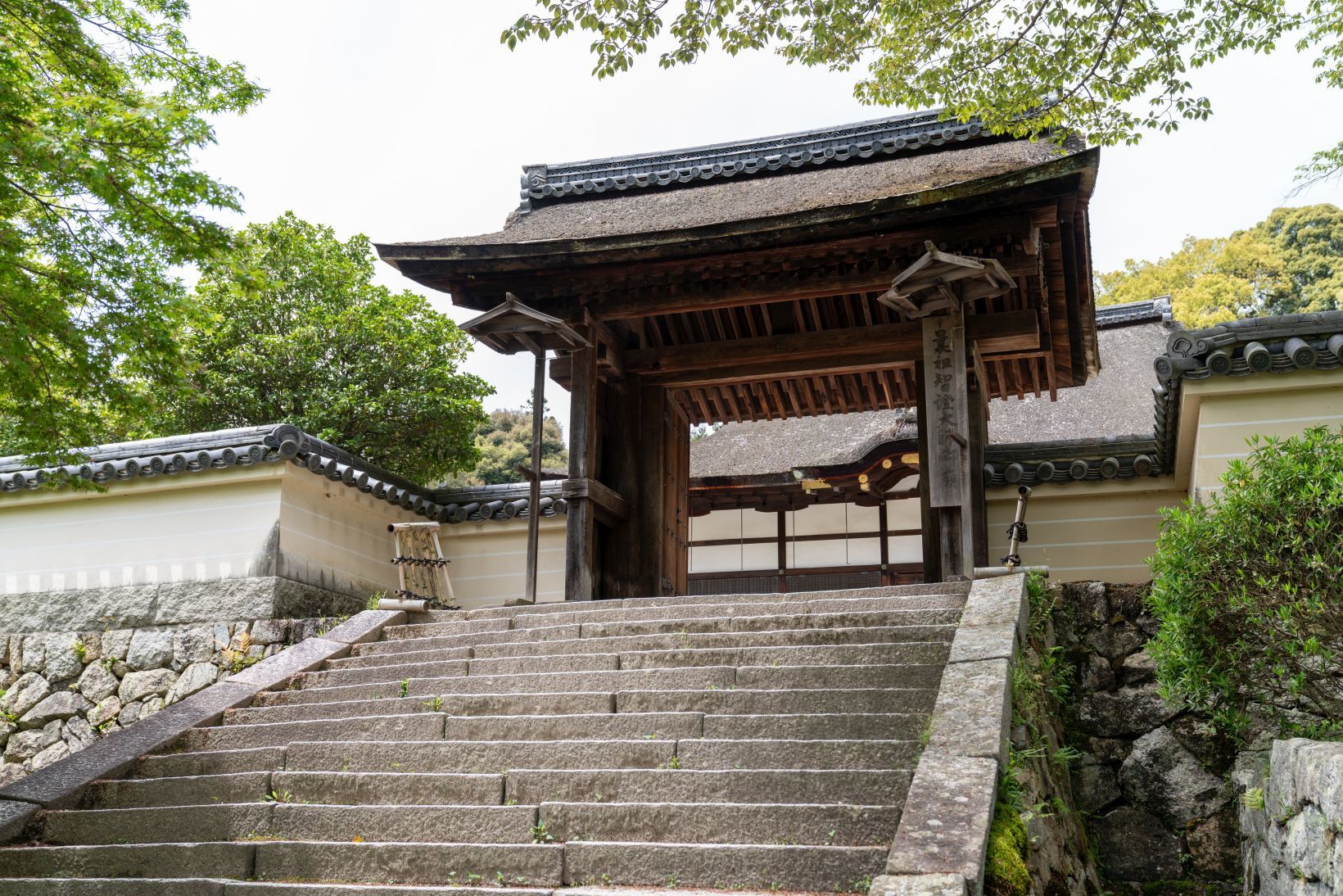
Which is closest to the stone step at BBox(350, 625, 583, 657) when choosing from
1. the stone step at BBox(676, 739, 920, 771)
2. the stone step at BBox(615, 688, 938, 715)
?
the stone step at BBox(615, 688, 938, 715)

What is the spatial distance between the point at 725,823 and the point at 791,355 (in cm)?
677

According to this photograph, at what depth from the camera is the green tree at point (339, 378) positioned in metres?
16.9

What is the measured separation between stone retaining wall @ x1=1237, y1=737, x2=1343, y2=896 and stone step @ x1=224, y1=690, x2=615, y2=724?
3.45m

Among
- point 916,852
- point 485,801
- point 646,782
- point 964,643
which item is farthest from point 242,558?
point 916,852

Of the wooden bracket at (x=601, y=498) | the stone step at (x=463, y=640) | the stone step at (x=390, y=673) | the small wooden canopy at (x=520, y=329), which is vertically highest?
the small wooden canopy at (x=520, y=329)

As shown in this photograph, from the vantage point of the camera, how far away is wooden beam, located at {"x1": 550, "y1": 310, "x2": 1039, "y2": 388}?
432 inches

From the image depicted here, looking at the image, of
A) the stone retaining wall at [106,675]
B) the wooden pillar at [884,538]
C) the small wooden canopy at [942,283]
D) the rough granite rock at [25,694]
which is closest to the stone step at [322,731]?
the stone retaining wall at [106,675]

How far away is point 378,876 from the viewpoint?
527 centimetres

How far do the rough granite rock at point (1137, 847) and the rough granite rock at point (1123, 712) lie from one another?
542 millimetres

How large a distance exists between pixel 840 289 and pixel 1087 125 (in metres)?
2.56

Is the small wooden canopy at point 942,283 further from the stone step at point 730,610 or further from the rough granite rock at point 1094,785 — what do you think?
the rough granite rock at point 1094,785

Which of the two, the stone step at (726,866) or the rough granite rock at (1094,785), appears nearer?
the stone step at (726,866)

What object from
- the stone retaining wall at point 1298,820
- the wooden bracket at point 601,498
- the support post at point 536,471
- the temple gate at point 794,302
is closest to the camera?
the stone retaining wall at point 1298,820

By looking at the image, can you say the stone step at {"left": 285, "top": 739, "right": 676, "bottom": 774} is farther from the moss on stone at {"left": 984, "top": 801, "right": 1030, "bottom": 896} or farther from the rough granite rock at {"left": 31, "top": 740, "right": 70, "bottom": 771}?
the rough granite rock at {"left": 31, "top": 740, "right": 70, "bottom": 771}
